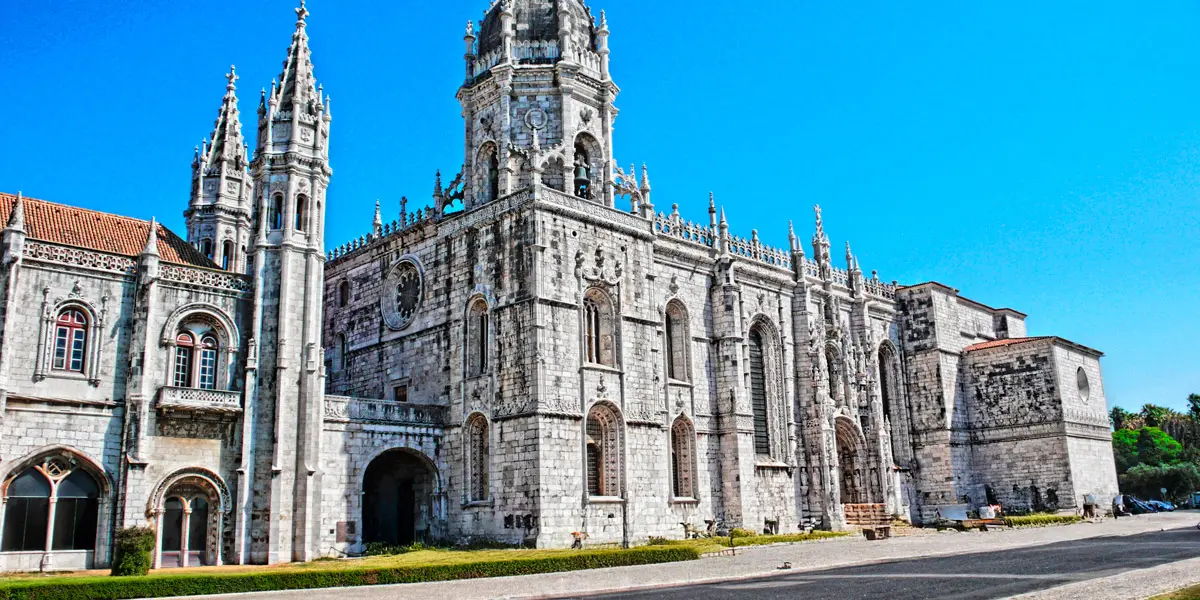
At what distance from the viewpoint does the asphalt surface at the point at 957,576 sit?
63.1ft

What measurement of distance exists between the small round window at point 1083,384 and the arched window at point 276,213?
46.6m

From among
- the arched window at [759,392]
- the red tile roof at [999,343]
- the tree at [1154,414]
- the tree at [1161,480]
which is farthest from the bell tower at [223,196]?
the tree at [1154,414]

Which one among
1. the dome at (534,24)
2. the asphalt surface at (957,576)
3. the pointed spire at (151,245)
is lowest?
the asphalt surface at (957,576)

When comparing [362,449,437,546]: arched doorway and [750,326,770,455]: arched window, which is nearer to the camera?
[362,449,437,546]: arched doorway

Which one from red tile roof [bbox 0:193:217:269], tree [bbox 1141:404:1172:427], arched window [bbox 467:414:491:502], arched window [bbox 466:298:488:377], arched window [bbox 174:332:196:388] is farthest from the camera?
tree [bbox 1141:404:1172:427]

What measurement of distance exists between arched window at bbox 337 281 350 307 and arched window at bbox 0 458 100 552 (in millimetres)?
17846

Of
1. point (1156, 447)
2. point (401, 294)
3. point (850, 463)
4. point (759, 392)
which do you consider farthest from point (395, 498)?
point (1156, 447)

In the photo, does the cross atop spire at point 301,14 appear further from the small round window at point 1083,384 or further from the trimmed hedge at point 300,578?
the small round window at point 1083,384

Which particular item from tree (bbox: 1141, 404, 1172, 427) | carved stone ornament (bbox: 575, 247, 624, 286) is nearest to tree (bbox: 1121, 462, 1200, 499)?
tree (bbox: 1141, 404, 1172, 427)

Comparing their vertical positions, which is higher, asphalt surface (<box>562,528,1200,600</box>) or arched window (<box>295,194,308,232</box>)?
arched window (<box>295,194,308,232</box>)

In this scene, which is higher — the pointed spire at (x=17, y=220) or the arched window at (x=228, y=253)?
the arched window at (x=228, y=253)

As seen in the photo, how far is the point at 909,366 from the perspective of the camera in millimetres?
58562

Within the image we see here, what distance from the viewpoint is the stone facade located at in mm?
30703

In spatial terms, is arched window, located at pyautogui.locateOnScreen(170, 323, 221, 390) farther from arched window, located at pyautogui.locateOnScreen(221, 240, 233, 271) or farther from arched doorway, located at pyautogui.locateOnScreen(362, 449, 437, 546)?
arched window, located at pyautogui.locateOnScreen(221, 240, 233, 271)
